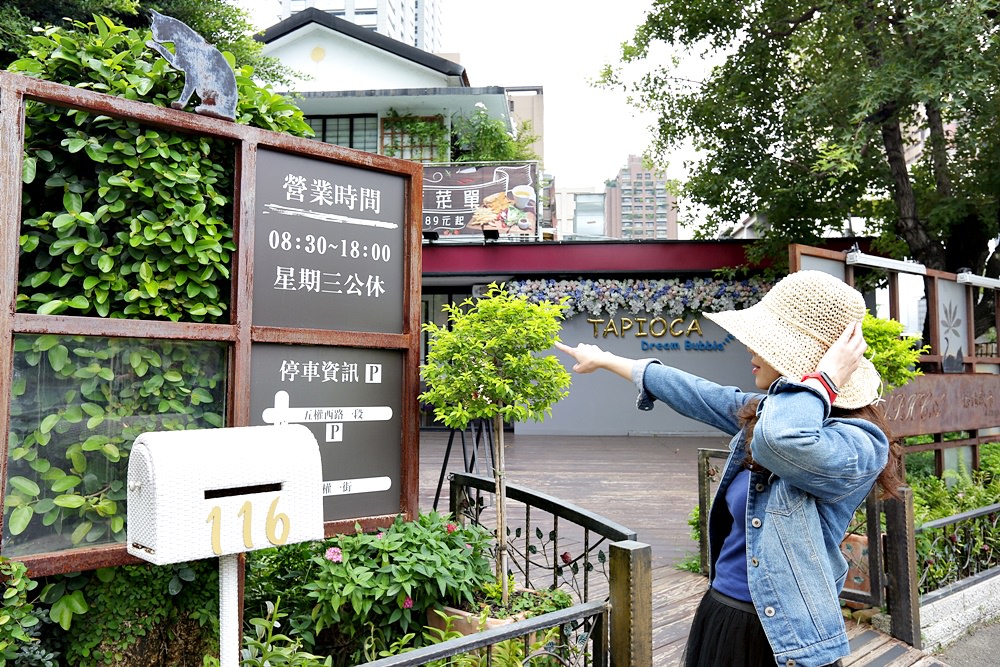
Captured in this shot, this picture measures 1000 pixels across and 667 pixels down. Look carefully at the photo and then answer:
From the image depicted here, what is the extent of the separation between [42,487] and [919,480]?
7.68 m

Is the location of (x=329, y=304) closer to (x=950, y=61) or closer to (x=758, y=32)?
(x=950, y=61)

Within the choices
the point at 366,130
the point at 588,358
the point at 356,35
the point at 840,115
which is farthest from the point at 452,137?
the point at 588,358

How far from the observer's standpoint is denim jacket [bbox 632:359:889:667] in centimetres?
168

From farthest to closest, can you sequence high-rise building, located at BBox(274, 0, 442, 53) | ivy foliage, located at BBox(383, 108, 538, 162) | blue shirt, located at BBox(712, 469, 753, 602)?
high-rise building, located at BBox(274, 0, 442, 53) → ivy foliage, located at BBox(383, 108, 538, 162) → blue shirt, located at BBox(712, 469, 753, 602)

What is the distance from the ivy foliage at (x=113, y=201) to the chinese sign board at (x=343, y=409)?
0.39 m

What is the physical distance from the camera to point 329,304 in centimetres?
347

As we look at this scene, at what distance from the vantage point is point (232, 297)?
313cm

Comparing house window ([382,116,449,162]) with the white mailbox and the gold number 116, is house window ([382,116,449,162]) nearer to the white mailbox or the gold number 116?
the white mailbox

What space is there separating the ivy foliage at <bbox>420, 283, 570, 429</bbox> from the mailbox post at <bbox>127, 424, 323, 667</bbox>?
3.39 ft

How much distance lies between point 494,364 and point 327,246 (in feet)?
3.22

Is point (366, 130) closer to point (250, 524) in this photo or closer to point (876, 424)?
point (250, 524)

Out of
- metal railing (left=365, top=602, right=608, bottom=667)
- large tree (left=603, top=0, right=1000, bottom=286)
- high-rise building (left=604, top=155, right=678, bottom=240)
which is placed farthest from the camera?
high-rise building (left=604, top=155, right=678, bottom=240)

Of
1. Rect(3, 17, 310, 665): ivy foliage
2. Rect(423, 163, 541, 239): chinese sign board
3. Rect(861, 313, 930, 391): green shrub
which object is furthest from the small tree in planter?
Rect(423, 163, 541, 239): chinese sign board

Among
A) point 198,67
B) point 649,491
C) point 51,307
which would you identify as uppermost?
point 198,67
